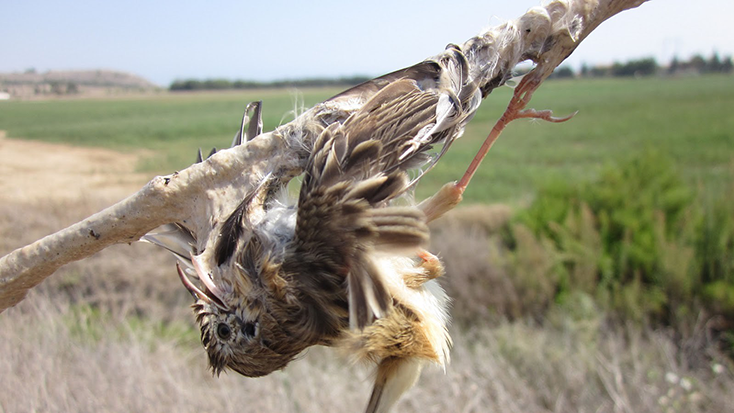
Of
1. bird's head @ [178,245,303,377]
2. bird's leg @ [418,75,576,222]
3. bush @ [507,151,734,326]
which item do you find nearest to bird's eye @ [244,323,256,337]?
bird's head @ [178,245,303,377]

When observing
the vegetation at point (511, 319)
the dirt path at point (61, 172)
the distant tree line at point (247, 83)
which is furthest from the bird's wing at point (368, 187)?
the distant tree line at point (247, 83)

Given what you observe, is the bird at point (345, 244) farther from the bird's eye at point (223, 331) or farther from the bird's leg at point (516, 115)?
the bird's leg at point (516, 115)

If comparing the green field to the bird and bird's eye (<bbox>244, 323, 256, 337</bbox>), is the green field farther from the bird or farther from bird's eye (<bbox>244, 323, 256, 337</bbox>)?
bird's eye (<bbox>244, 323, 256, 337</bbox>)

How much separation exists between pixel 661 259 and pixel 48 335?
632 centimetres

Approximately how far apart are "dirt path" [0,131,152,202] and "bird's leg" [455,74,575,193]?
321 inches

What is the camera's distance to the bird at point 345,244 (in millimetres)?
1249

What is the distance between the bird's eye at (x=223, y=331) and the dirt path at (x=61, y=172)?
7.76m

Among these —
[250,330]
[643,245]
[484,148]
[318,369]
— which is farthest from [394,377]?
[643,245]

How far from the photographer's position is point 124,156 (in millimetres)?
19406

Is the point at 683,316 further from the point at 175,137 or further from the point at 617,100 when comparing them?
the point at 617,100

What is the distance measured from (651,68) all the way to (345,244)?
275ft

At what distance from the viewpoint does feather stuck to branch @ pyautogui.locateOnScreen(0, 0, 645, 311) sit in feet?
4.19

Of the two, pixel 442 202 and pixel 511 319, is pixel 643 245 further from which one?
pixel 442 202

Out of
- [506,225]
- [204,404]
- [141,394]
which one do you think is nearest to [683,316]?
[506,225]
